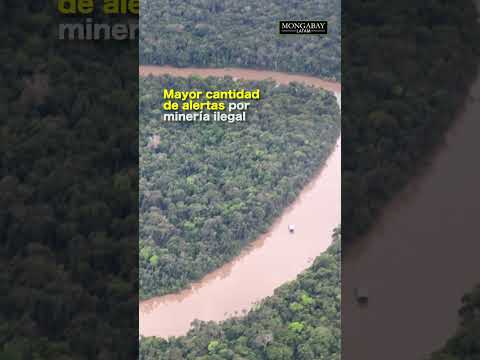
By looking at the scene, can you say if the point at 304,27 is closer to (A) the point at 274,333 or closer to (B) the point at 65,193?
(B) the point at 65,193

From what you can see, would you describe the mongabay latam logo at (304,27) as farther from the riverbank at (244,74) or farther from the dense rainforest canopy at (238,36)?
the riverbank at (244,74)

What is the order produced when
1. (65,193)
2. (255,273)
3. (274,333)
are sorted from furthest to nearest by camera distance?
(65,193) → (255,273) → (274,333)

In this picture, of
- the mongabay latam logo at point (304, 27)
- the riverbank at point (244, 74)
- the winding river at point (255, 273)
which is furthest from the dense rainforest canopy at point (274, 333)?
the mongabay latam logo at point (304, 27)

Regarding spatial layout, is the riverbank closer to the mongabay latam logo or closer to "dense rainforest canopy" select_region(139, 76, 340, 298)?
"dense rainforest canopy" select_region(139, 76, 340, 298)

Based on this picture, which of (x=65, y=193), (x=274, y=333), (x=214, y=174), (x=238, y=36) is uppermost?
(x=238, y=36)

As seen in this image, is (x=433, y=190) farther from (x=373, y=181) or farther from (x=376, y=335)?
(x=376, y=335)

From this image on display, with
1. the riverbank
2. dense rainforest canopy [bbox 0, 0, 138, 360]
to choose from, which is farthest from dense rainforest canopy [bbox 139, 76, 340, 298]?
dense rainforest canopy [bbox 0, 0, 138, 360]

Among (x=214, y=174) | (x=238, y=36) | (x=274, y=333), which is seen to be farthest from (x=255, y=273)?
(x=238, y=36)
